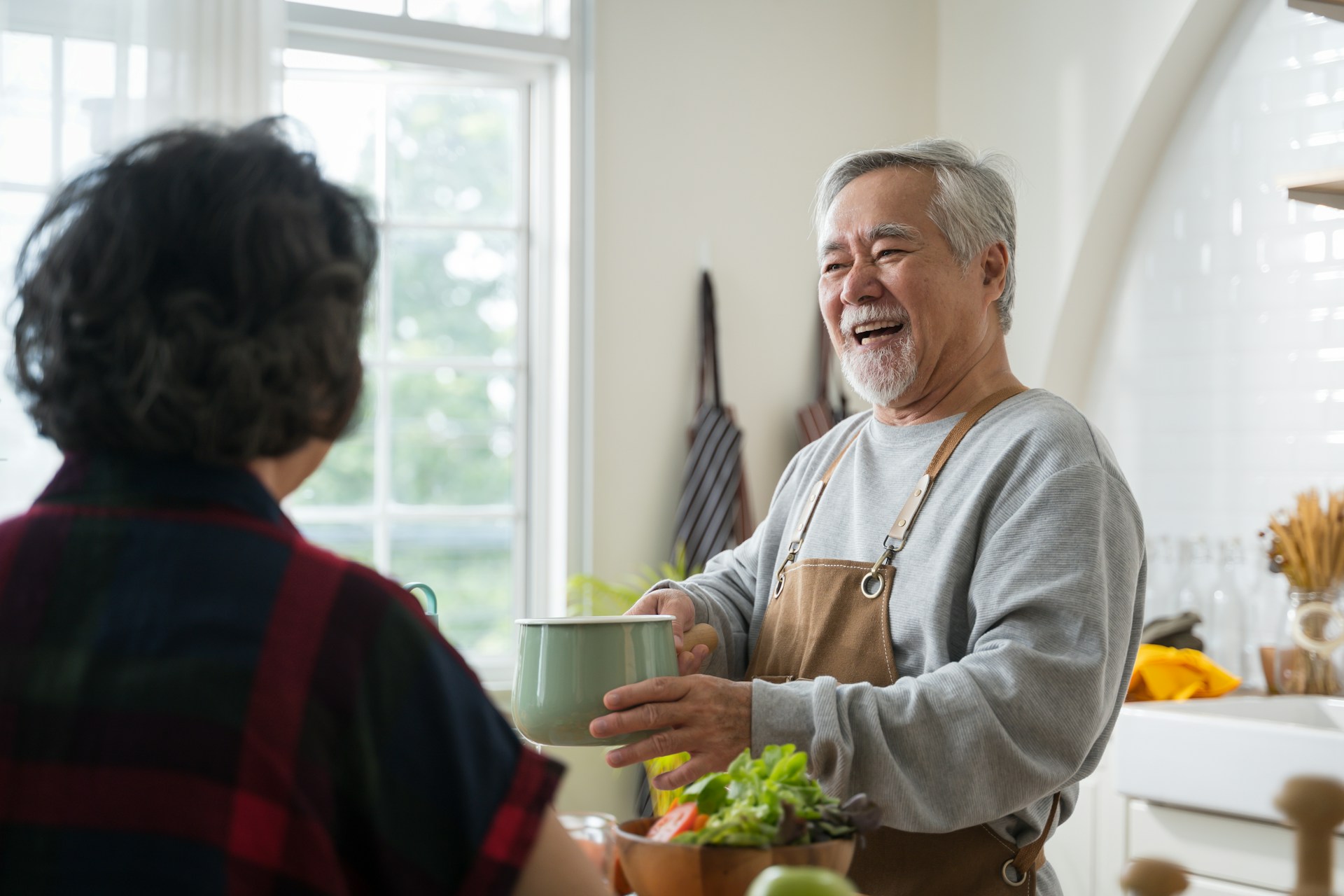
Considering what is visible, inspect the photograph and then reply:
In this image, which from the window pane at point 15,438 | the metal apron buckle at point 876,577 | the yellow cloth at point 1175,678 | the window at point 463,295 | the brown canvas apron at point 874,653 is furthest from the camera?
the window at point 463,295

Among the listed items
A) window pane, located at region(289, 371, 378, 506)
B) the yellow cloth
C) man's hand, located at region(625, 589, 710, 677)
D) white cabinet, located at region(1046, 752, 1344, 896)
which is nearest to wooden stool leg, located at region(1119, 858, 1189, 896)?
man's hand, located at region(625, 589, 710, 677)

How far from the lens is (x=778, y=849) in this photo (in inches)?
37.9

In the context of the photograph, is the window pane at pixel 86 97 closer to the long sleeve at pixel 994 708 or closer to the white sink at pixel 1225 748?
the long sleeve at pixel 994 708

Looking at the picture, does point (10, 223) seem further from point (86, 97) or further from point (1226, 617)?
point (1226, 617)

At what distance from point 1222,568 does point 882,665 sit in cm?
183

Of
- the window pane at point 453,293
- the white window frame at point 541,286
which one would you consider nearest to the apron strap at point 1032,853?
the white window frame at point 541,286

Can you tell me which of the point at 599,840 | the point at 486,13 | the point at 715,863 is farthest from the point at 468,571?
the point at 715,863

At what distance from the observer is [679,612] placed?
1.59 m

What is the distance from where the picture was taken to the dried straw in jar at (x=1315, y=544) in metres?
2.55

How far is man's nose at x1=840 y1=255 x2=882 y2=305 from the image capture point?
5.40 feet

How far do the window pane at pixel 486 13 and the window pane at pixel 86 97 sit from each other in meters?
0.78

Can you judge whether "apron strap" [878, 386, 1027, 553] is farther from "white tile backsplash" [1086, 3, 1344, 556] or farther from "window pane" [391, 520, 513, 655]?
"window pane" [391, 520, 513, 655]

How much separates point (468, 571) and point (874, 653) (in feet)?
7.15

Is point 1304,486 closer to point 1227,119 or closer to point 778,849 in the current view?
point 1227,119
